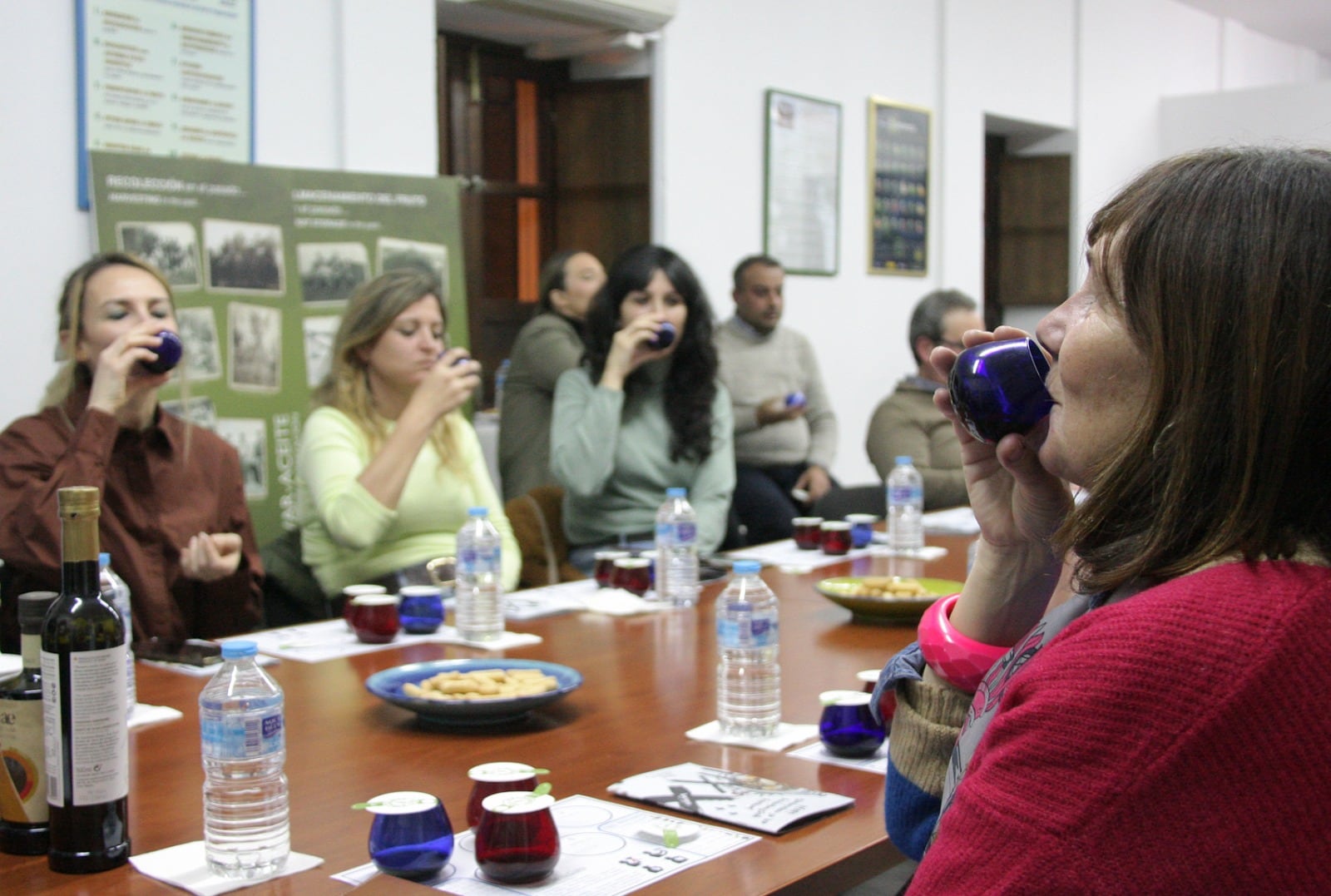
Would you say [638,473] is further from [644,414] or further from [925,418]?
[925,418]

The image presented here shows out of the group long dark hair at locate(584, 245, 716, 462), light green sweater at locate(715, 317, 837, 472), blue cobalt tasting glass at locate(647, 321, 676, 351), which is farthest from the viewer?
light green sweater at locate(715, 317, 837, 472)

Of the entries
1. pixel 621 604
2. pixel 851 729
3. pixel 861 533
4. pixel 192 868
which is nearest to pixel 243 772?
pixel 192 868

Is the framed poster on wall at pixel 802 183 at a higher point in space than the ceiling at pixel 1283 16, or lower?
lower

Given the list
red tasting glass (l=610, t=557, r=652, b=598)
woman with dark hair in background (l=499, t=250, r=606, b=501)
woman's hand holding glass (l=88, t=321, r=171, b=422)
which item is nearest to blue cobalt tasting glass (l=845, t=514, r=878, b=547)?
red tasting glass (l=610, t=557, r=652, b=598)

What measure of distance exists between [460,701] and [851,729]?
45 centimetres

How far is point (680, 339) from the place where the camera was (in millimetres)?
3586

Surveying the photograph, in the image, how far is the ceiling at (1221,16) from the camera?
15.7 ft

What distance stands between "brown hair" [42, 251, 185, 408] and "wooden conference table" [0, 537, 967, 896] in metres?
0.88

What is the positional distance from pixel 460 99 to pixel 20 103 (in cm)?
190

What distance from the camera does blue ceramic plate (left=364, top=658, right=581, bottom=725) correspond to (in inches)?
61.5

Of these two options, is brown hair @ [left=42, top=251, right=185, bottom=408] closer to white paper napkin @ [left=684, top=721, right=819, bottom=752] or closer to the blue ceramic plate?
the blue ceramic plate

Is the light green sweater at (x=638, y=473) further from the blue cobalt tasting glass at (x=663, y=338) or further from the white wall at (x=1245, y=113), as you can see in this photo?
the white wall at (x=1245, y=113)

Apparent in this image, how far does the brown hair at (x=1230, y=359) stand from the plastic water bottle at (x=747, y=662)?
808 mm

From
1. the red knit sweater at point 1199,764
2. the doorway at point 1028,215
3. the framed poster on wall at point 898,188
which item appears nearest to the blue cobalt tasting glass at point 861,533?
the red knit sweater at point 1199,764
